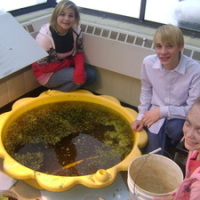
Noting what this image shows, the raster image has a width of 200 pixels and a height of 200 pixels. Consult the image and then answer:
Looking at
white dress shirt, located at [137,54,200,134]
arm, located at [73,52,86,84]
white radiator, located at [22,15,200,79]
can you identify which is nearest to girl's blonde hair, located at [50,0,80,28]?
white radiator, located at [22,15,200,79]

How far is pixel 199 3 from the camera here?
1754 millimetres

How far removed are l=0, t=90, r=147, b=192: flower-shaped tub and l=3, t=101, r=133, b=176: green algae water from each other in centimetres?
3

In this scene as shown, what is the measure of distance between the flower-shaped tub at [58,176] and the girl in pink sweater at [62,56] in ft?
0.29

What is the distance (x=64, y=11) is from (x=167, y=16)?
2.22 feet

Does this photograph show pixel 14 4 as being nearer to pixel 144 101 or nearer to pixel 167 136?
pixel 144 101

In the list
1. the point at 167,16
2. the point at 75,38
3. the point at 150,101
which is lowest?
the point at 150,101

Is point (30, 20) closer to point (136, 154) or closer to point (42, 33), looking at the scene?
point (42, 33)

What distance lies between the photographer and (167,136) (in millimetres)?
1592

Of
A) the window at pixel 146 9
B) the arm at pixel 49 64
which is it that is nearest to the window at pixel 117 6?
the window at pixel 146 9

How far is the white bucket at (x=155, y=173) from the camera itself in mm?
1248

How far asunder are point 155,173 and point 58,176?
0.45 meters

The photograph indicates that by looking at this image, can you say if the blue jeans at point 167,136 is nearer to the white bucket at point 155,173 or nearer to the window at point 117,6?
the white bucket at point 155,173

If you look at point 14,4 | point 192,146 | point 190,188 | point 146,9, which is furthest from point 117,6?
point 190,188

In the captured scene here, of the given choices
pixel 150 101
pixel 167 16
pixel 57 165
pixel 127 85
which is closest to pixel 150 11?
pixel 167 16
